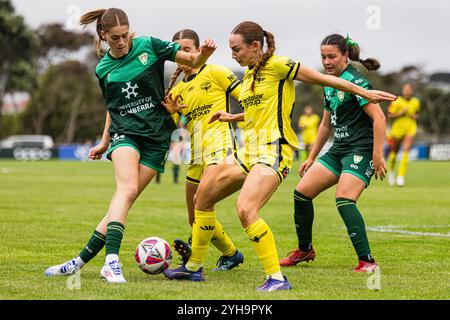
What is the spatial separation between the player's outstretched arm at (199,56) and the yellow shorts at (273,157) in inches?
33.0

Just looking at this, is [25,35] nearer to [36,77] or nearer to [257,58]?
[36,77]

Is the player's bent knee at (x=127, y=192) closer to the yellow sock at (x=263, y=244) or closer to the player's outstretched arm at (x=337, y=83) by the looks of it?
the yellow sock at (x=263, y=244)

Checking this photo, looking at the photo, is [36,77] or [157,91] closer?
[157,91]

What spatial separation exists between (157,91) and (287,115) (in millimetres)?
1214

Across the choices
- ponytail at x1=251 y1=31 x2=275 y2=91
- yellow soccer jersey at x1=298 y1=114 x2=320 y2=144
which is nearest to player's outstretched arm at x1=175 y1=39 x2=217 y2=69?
ponytail at x1=251 y1=31 x2=275 y2=91

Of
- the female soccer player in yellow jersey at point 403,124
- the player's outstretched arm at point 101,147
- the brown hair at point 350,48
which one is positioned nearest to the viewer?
the player's outstretched arm at point 101,147

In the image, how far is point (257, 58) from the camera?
7.03m

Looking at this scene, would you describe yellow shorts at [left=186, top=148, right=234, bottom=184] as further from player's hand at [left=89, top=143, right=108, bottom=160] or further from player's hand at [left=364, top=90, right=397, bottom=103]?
player's hand at [left=364, top=90, right=397, bottom=103]

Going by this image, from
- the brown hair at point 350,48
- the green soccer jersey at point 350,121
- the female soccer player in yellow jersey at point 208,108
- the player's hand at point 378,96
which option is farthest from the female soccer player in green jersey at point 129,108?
the green soccer jersey at point 350,121

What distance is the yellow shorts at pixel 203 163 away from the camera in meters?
7.83

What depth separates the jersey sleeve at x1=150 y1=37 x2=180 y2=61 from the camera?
Answer: 23.9 ft

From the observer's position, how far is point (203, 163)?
26.6ft

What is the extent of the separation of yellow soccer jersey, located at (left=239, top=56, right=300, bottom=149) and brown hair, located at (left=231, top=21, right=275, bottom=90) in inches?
1.8
